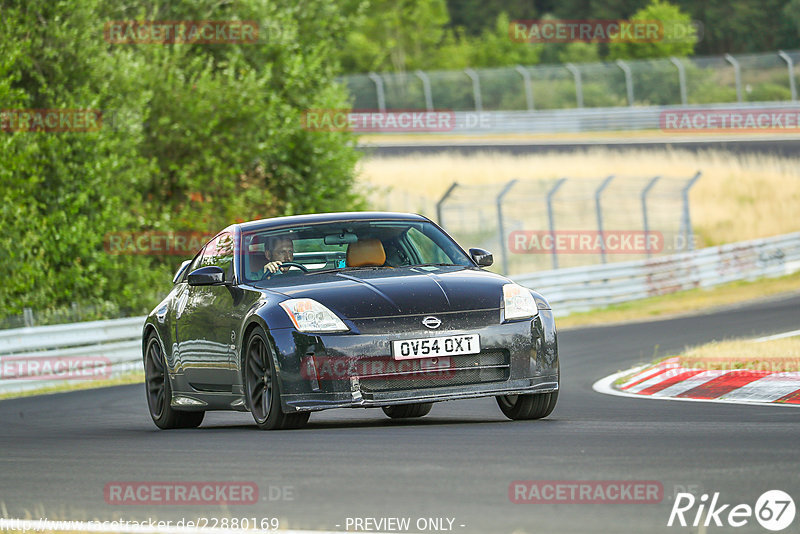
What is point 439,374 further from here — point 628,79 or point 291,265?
point 628,79

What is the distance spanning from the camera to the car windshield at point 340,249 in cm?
976

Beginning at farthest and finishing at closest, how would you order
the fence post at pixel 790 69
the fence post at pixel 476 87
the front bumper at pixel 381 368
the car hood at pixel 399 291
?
the fence post at pixel 476 87 → the fence post at pixel 790 69 → the car hood at pixel 399 291 → the front bumper at pixel 381 368

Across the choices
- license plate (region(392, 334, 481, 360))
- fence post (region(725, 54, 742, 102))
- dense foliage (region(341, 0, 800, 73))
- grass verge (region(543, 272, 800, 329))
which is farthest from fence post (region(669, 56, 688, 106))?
license plate (region(392, 334, 481, 360))

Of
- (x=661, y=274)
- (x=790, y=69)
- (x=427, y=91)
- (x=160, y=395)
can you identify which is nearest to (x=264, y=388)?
(x=160, y=395)

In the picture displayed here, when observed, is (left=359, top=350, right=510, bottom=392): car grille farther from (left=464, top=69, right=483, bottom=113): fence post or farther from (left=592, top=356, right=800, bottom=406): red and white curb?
(left=464, top=69, right=483, bottom=113): fence post

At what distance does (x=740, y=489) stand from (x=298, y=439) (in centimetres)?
318

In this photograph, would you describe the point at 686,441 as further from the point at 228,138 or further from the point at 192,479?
the point at 228,138

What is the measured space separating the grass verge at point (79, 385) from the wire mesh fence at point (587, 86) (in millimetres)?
32687

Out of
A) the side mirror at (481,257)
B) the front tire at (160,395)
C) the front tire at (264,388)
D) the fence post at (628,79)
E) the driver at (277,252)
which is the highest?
the driver at (277,252)

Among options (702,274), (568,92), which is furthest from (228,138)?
(568,92)

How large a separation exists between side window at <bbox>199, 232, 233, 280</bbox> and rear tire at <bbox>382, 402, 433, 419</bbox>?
1.68 meters

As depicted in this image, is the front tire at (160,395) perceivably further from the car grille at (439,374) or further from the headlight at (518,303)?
the headlight at (518,303)

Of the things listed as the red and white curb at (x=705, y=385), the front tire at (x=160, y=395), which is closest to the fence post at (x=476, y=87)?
the red and white curb at (x=705, y=385)

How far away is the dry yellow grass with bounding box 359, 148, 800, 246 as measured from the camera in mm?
38844
